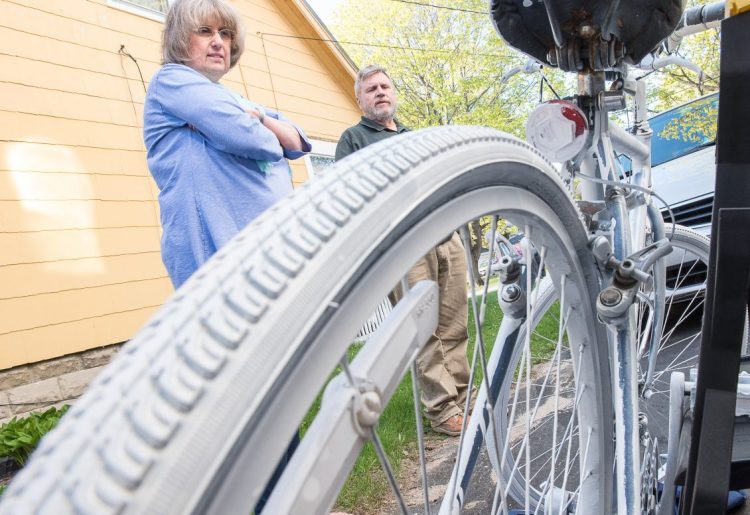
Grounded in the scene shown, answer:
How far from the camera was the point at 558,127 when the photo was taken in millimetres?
1186

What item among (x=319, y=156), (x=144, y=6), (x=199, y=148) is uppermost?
(x=319, y=156)

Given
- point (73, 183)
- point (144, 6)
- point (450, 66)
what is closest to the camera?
point (73, 183)

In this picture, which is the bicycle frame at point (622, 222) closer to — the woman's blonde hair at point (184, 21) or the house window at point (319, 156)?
the woman's blonde hair at point (184, 21)

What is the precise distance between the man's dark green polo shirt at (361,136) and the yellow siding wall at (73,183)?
7.86 ft

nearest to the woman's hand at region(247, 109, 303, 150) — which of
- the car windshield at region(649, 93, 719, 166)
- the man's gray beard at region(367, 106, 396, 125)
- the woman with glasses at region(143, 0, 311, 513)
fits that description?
the woman with glasses at region(143, 0, 311, 513)

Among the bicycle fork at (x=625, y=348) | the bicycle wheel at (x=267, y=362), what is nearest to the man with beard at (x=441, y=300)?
the bicycle fork at (x=625, y=348)

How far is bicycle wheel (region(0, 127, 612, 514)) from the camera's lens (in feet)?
1.09

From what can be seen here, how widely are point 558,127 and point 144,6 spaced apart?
5.18 m

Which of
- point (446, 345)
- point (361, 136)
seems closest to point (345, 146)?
point (361, 136)

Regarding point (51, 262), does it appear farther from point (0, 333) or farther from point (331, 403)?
point (331, 403)

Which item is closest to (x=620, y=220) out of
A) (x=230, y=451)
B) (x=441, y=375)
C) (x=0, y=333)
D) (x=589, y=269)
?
(x=589, y=269)

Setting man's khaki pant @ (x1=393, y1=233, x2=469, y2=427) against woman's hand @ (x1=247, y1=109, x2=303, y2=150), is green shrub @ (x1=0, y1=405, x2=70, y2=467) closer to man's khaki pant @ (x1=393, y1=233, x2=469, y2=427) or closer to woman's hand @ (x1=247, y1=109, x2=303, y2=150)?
man's khaki pant @ (x1=393, y1=233, x2=469, y2=427)

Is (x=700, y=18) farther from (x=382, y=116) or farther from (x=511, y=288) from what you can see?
(x=382, y=116)

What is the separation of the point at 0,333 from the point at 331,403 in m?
4.06
